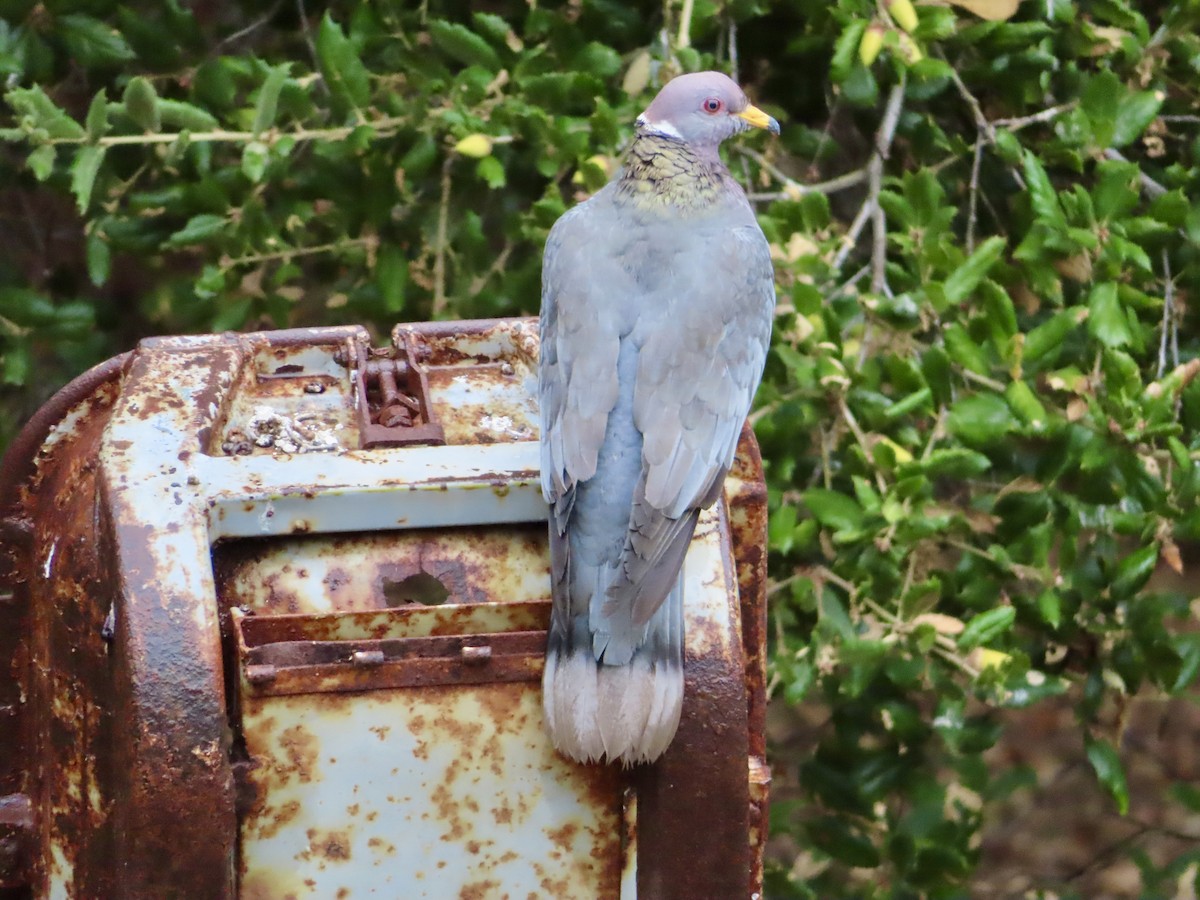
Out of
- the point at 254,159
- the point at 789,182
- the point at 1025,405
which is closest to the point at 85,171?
the point at 254,159

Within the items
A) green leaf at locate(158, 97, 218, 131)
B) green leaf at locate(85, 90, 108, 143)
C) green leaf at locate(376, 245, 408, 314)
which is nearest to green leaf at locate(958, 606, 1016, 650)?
green leaf at locate(376, 245, 408, 314)

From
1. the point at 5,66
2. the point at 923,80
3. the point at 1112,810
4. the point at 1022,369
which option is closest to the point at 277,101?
the point at 5,66

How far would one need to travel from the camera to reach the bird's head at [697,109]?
2.68m

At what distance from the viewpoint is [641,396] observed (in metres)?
2.05

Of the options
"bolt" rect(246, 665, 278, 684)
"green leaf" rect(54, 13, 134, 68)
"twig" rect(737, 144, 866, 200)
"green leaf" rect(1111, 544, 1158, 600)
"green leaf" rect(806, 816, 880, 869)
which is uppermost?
"green leaf" rect(54, 13, 134, 68)

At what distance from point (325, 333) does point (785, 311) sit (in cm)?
95

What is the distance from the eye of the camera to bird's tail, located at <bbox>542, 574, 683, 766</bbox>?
1.64 metres

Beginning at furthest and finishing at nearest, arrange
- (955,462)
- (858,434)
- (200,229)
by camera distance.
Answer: (200,229) < (858,434) < (955,462)

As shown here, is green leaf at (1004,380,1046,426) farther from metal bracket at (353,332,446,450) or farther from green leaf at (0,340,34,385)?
green leaf at (0,340,34,385)

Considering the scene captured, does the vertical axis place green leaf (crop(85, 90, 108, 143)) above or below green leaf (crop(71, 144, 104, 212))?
above

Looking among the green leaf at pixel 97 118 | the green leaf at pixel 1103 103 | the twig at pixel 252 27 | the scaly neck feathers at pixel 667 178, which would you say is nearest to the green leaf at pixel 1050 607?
the green leaf at pixel 1103 103

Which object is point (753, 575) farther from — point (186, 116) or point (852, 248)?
point (186, 116)

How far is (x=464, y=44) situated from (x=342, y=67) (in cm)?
23

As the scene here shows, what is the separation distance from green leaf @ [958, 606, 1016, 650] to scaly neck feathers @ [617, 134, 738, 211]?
842 mm
